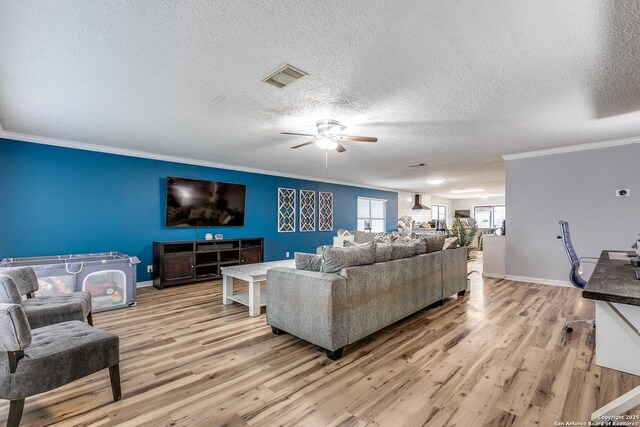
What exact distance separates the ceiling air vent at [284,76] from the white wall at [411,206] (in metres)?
9.57

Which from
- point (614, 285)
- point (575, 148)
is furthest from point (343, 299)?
point (575, 148)

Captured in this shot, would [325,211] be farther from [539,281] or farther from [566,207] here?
[566,207]

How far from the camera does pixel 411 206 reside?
40.5 feet

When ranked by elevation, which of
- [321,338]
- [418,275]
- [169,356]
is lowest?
[169,356]

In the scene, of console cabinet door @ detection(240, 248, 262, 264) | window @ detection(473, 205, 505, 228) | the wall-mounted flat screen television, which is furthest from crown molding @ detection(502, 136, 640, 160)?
window @ detection(473, 205, 505, 228)

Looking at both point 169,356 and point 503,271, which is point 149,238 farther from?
point 503,271

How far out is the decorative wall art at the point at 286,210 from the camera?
7.50 metres

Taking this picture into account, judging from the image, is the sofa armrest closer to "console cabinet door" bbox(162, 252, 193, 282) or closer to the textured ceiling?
the textured ceiling

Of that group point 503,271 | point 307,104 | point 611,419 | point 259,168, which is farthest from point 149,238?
point 503,271

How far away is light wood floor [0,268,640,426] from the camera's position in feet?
5.87

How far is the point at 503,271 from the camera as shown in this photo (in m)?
5.76

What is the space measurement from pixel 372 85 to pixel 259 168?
15.0ft

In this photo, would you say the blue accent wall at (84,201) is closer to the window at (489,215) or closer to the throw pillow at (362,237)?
the throw pillow at (362,237)

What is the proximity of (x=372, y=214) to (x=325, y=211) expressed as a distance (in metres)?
2.45
